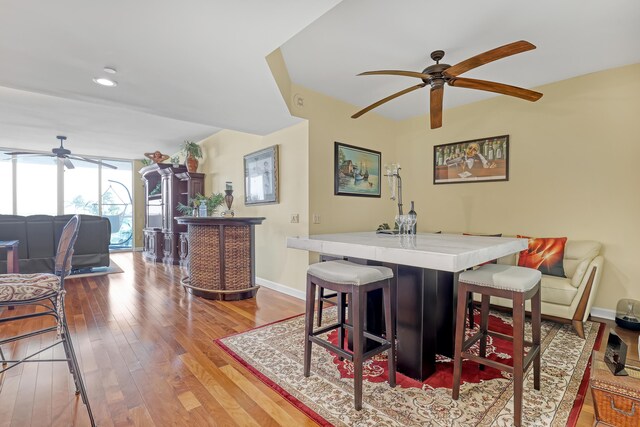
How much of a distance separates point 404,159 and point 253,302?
3.08 meters

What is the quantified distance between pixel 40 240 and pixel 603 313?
7.38 meters

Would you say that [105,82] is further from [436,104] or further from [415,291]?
[415,291]

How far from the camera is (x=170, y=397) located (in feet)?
5.91

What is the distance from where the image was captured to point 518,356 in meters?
1.54

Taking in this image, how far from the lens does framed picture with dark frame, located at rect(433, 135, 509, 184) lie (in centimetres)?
381

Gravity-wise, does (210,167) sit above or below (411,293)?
above

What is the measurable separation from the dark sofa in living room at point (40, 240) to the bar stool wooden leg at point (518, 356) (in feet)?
18.9

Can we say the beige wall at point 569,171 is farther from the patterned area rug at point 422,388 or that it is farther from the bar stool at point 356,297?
the bar stool at point 356,297

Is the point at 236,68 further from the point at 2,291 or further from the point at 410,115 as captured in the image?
the point at 410,115

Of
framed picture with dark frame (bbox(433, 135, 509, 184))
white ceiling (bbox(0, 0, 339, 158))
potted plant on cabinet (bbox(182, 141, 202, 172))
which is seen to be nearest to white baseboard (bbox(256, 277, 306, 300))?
white ceiling (bbox(0, 0, 339, 158))

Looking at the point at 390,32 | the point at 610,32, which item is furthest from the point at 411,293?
the point at 610,32

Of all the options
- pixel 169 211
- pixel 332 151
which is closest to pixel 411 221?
pixel 332 151

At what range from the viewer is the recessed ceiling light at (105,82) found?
97.6 inches

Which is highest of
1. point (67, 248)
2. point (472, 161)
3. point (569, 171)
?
point (472, 161)
